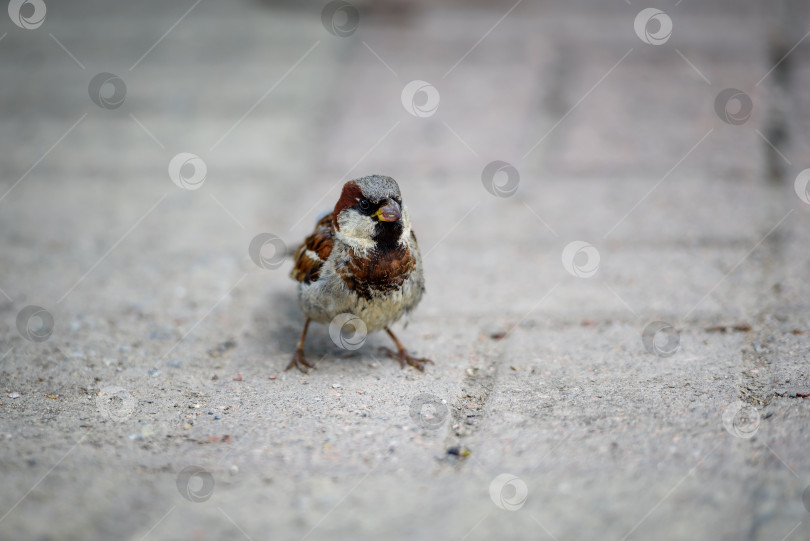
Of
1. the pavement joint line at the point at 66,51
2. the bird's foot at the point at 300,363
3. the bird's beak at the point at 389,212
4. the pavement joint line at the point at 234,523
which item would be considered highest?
the bird's beak at the point at 389,212

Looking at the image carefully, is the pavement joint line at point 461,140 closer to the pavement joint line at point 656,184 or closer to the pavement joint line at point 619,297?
the pavement joint line at point 656,184

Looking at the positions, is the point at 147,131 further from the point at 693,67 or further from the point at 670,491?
the point at 670,491

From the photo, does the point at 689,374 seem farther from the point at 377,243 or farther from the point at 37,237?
the point at 37,237

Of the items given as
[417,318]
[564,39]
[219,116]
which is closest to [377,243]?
[417,318]

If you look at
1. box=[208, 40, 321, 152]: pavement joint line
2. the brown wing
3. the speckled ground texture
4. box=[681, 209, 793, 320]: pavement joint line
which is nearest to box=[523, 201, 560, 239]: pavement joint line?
the speckled ground texture

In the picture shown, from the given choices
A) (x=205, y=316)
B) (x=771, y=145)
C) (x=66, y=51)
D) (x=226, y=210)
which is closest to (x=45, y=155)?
(x=226, y=210)

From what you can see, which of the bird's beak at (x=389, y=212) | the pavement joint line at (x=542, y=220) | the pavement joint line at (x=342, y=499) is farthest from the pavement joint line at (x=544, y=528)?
the pavement joint line at (x=542, y=220)

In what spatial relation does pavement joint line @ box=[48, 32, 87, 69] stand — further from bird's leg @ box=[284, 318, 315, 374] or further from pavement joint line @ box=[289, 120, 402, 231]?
bird's leg @ box=[284, 318, 315, 374]

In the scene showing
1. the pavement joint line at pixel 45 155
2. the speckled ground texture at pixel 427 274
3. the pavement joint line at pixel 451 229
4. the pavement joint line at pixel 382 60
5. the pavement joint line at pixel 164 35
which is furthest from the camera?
the pavement joint line at pixel 164 35
